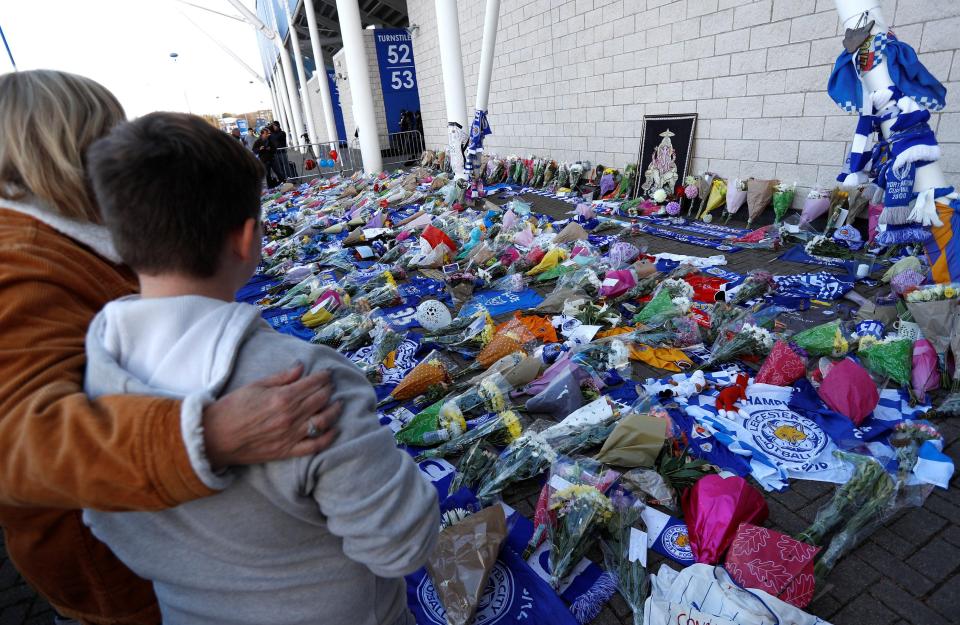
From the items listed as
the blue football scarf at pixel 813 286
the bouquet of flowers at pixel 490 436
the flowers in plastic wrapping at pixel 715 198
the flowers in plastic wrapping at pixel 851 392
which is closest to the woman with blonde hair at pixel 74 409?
the bouquet of flowers at pixel 490 436

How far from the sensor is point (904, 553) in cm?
207

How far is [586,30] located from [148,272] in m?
10.3

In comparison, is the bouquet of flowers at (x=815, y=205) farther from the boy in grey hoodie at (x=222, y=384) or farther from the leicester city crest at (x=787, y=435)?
the boy in grey hoodie at (x=222, y=384)

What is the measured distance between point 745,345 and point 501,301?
2.41m

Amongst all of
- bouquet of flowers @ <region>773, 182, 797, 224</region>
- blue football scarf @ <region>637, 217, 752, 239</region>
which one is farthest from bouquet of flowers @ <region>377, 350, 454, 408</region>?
bouquet of flowers @ <region>773, 182, 797, 224</region>

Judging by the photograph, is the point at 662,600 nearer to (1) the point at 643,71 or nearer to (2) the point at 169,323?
(2) the point at 169,323

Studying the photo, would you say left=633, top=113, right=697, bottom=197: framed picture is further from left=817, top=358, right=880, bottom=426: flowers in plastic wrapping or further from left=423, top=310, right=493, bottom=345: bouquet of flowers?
left=817, top=358, right=880, bottom=426: flowers in plastic wrapping

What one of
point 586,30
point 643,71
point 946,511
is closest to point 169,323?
point 946,511

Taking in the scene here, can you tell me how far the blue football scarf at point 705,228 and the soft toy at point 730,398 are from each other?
3.83 meters

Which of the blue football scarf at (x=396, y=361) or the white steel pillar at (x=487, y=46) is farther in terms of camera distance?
the white steel pillar at (x=487, y=46)

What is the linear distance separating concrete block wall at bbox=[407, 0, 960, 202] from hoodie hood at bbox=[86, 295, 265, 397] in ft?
21.7

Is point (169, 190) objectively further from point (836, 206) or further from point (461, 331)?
point (836, 206)

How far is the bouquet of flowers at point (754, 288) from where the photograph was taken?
4.39 m

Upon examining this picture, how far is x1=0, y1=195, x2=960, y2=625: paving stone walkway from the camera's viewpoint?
1.86m
